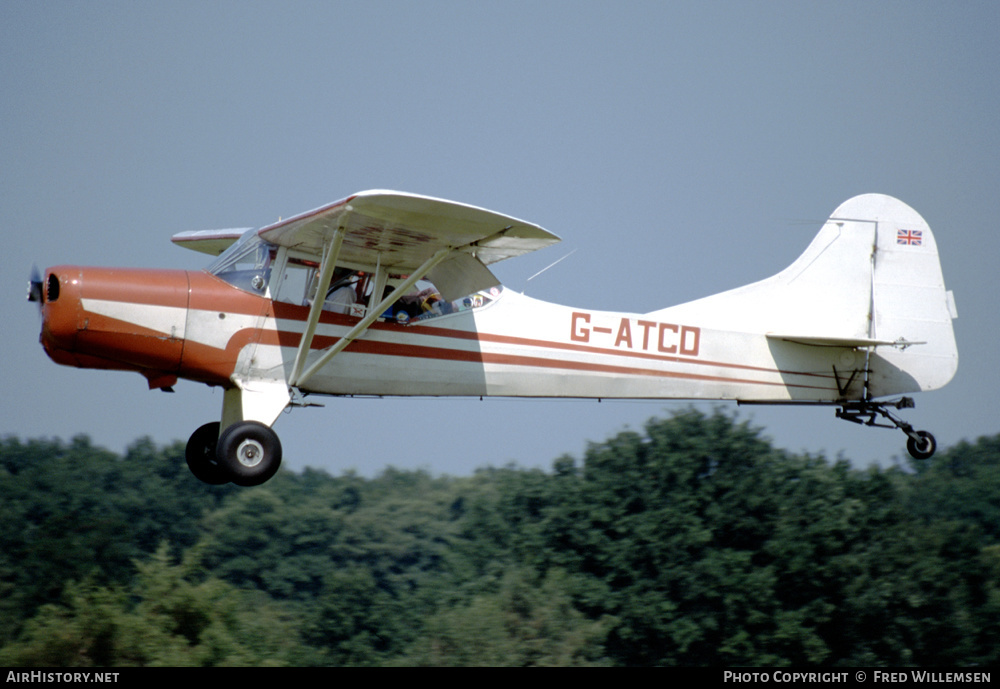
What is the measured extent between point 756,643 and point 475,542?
10039 millimetres

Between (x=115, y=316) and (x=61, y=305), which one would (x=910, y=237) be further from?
(x=61, y=305)

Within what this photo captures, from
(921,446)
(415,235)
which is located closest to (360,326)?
(415,235)

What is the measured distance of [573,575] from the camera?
96.0 feet

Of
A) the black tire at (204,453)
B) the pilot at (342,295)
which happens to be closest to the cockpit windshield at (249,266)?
the pilot at (342,295)

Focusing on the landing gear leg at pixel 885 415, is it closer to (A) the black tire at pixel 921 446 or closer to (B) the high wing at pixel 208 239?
(A) the black tire at pixel 921 446

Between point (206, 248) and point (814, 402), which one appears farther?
point (206, 248)

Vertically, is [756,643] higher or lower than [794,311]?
lower

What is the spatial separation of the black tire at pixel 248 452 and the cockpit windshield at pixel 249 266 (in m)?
1.24

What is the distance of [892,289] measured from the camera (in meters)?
11.8

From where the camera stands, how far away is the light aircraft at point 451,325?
369 inches

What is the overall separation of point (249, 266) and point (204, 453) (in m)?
1.93

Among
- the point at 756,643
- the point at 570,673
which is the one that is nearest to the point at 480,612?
the point at 756,643

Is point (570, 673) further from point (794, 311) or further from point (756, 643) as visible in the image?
point (756, 643)

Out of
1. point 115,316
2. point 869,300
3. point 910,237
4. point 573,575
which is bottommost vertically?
point 573,575
